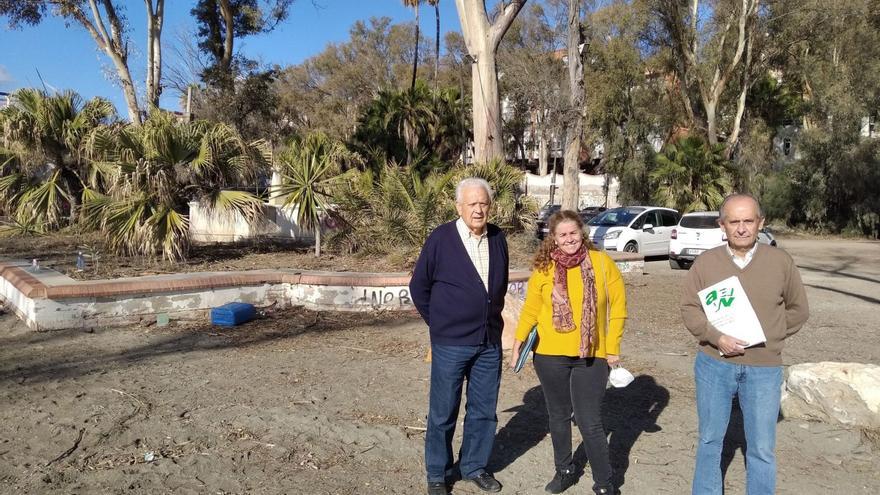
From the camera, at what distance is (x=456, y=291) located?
370 cm

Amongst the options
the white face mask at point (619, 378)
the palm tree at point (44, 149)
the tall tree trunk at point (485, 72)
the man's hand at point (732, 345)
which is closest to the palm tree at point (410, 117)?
the tall tree trunk at point (485, 72)

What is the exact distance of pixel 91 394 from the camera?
5.30 meters

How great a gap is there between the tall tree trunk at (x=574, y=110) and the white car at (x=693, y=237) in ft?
11.1

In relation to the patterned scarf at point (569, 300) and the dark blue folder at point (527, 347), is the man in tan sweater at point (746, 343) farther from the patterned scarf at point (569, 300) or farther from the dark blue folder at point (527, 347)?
the dark blue folder at point (527, 347)

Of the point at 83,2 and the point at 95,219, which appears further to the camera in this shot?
the point at 83,2

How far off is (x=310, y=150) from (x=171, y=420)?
22.0 ft

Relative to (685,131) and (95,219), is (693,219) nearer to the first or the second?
(95,219)

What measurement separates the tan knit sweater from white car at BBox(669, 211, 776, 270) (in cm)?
1280

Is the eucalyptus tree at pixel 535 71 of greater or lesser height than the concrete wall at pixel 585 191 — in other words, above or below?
above

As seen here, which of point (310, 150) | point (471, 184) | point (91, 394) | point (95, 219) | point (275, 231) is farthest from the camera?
point (275, 231)

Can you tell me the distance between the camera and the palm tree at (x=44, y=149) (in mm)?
11961

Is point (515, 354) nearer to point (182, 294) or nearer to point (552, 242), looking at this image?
point (552, 242)

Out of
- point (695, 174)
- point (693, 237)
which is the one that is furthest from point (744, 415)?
point (695, 174)

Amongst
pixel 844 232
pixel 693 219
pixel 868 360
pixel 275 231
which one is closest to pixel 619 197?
pixel 844 232
